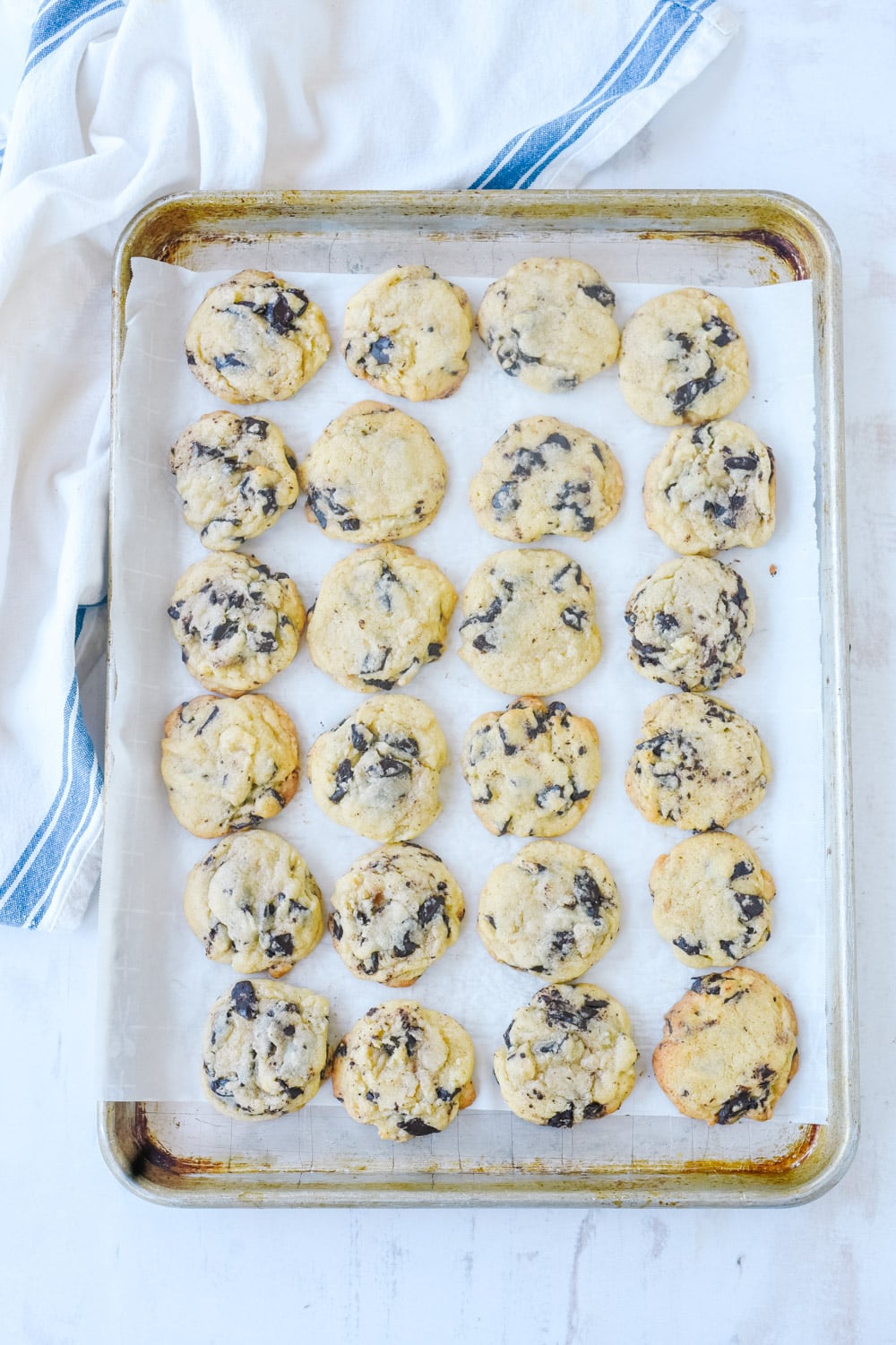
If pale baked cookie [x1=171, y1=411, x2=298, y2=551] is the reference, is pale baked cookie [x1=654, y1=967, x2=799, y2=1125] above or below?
below

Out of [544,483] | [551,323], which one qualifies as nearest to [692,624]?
[544,483]

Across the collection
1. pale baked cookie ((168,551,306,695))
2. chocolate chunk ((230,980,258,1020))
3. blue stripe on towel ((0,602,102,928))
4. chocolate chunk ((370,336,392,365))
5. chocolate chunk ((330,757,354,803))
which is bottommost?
chocolate chunk ((230,980,258,1020))

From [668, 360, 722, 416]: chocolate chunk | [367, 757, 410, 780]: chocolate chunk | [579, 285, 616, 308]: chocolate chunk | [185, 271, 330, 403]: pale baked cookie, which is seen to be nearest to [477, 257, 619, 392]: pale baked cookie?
[579, 285, 616, 308]: chocolate chunk

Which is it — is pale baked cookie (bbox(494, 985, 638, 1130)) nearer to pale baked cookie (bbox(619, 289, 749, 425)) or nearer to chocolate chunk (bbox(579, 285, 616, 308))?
pale baked cookie (bbox(619, 289, 749, 425))

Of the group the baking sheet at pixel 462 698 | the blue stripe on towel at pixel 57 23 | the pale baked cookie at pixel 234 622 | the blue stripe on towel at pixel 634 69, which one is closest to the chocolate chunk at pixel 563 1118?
the baking sheet at pixel 462 698

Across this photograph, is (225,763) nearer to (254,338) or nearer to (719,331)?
(254,338)

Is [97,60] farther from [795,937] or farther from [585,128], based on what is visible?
[795,937]
